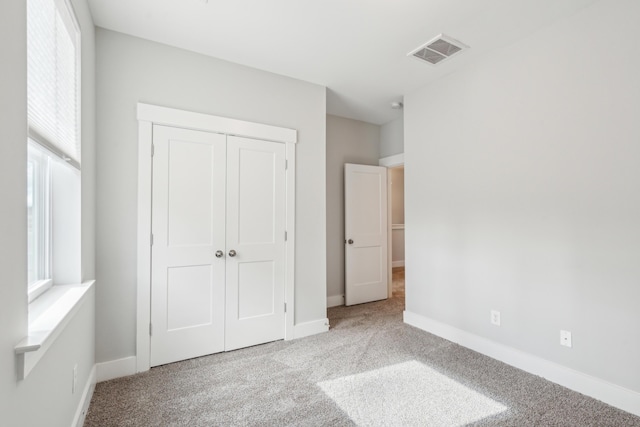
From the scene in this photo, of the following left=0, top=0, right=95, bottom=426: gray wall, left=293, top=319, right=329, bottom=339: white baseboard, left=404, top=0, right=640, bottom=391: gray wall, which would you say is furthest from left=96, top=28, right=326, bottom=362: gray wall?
left=404, top=0, right=640, bottom=391: gray wall

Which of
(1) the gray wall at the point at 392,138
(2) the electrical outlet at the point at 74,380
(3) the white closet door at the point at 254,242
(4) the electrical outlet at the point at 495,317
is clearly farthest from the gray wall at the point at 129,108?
(4) the electrical outlet at the point at 495,317

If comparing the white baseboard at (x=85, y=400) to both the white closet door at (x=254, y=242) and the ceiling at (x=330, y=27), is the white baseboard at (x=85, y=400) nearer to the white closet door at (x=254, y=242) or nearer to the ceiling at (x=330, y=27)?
the white closet door at (x=254, y=242)

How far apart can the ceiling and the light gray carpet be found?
2.74 metres

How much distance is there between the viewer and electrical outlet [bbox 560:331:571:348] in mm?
2268

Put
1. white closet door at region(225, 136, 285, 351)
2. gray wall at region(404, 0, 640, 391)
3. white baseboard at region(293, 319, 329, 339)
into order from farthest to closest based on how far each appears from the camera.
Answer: white baseboard at region(293, 319, 329, 339) < white closet door at region(225, 136, 285, 351) < gray wall at region(404, 0, 640, 391)

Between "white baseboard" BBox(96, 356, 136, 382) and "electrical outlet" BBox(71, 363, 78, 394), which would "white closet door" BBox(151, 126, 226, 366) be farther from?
"electrical outlet" BBox(71, 363, 78, 394)

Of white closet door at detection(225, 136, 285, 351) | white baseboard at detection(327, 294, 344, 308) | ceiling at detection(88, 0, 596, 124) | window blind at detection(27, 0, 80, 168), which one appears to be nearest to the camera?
window blind at detection(27, 0, 80, 168)

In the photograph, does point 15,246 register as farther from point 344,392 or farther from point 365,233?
point 365,233

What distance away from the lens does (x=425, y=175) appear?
347 cm

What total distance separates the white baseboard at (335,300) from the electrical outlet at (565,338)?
263cm

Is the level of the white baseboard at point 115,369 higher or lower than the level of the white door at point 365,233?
lower

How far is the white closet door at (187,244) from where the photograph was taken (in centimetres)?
259

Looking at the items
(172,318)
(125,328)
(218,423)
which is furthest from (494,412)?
(125,328)

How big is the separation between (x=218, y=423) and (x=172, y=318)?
107 centimetres
